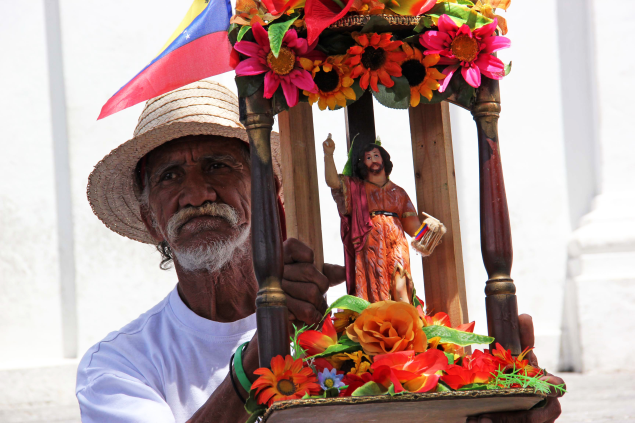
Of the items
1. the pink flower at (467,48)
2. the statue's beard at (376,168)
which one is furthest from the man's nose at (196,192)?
the pink flower at (467,48)

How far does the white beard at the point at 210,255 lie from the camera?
86.0 inches

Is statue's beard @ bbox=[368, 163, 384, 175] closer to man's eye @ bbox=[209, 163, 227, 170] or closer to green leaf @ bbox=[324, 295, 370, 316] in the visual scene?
green leaf @ bbox=[324, 295, 370, 316]

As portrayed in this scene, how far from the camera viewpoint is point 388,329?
133cm

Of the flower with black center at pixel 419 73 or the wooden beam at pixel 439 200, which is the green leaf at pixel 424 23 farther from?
the wooden beam at pixel 439 200

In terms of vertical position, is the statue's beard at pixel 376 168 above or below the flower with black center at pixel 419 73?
below

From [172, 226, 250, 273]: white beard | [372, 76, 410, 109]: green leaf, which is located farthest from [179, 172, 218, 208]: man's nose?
[372, 76, 410, 109]: green leaf

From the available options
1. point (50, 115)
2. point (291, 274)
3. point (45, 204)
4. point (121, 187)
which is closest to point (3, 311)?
point (45, 204)

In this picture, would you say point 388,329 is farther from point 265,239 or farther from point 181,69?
point 181,69

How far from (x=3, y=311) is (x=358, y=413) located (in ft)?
15.6

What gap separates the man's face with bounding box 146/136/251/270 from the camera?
2.16 m

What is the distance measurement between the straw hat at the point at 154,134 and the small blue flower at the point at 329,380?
1.11m

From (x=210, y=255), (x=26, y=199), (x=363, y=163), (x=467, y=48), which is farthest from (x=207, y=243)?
(x=26, y=199)

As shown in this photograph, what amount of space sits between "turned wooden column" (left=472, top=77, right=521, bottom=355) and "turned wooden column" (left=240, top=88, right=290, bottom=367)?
0.43 metres

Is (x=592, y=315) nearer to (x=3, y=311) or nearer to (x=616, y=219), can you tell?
(x=616, y=219)
